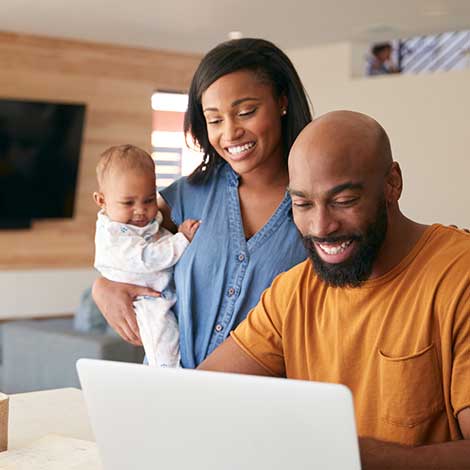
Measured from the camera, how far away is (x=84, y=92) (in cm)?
814

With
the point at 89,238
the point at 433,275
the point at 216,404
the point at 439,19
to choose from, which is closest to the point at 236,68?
the point at 433,275

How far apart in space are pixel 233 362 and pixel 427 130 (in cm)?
609

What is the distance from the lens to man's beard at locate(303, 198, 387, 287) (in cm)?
150

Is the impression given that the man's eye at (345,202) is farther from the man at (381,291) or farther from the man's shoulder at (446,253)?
the man's shoulder at (446,253)

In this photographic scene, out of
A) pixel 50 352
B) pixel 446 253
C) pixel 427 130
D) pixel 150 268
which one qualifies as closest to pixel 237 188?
pixel 150 268

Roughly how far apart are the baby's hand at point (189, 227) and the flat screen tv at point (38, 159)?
568cm

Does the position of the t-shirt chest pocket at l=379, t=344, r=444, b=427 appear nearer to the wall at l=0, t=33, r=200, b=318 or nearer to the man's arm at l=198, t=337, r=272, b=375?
the man's arm at l=198, t=337, r=272, b=375

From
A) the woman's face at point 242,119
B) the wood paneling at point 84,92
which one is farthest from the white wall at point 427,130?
the woman's face at point 242,119

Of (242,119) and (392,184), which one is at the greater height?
(242,119)

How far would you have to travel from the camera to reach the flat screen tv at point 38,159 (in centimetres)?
763

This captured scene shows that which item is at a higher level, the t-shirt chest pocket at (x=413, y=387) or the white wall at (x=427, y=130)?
the white wall at (x=427, y=130)

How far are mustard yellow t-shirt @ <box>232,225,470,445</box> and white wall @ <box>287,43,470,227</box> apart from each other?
19.3ft

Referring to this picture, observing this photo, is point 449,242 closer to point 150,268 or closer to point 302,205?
point 302,205

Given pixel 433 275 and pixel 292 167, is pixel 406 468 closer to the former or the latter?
pixel 433 275
